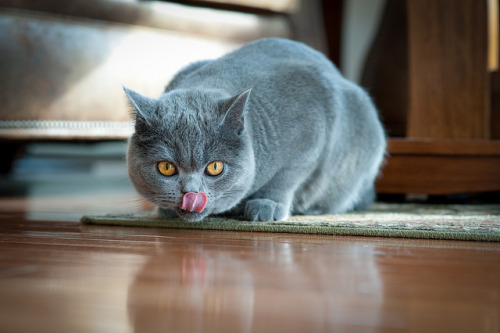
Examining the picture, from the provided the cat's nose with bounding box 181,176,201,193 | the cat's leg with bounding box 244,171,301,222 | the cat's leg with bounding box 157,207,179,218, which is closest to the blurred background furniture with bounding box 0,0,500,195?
the cat's leg with bounding box 244,171,301,222

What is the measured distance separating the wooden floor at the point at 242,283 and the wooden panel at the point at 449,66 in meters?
0.87

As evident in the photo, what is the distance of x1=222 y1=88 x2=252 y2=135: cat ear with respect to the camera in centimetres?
108

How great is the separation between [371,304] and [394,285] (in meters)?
0.10

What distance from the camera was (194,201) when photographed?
1.07m

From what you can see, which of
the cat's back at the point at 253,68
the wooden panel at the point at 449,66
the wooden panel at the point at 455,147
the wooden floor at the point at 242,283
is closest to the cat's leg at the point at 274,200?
the wooden floor at the point at 242,283

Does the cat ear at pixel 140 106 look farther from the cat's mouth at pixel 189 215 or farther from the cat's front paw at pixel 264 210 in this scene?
the cat's front paw at pixel 264 210

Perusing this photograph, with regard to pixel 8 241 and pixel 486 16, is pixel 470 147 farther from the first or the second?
pixel 8 241

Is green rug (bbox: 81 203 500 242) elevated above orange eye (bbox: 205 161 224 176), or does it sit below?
below

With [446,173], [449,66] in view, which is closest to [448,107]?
[449,66]

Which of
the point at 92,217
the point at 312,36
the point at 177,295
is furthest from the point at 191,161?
the point at 312,36

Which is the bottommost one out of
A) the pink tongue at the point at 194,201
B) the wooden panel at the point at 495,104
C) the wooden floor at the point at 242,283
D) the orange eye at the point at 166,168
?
the wooden floor at the point at 242,283

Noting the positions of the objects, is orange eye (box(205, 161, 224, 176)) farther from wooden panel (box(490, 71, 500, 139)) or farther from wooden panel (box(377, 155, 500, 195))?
wooden panel (box(490, 71, 500, 139))

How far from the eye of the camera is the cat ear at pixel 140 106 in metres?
1.06

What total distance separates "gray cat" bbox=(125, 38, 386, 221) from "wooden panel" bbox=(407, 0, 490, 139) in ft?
0.95
